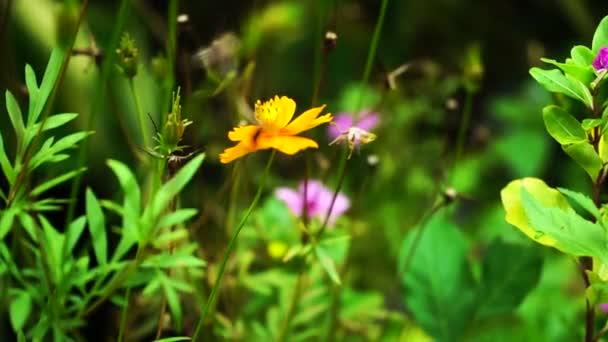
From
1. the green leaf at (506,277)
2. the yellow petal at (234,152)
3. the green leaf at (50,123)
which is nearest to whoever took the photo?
the yellow petal at (234,152)

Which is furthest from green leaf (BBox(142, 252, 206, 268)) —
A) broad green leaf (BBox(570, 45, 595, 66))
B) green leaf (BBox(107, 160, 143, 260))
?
broad green leaf (BBox(570, 45, 595, 66))

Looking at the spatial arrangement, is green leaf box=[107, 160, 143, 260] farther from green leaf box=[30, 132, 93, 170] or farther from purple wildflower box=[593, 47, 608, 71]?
purple wildflower box=[593, 47, 608, 71]

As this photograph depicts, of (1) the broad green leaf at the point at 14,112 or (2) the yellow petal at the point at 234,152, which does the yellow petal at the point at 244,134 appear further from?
(1) the broad green leaf at the point at 14,112

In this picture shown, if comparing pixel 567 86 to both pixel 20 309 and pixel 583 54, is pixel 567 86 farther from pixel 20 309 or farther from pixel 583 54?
pixel 20 309

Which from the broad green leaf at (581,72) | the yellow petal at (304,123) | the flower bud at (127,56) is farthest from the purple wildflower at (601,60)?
the flower bud at (127,56)

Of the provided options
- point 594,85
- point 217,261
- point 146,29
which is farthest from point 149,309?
point 146,29
